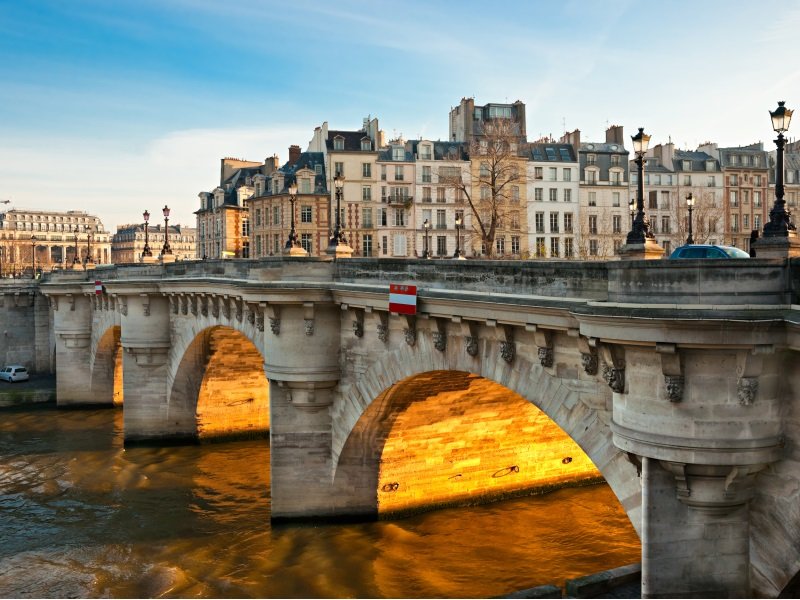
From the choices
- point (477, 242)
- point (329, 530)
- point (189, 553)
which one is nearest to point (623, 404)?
point (329, 530)

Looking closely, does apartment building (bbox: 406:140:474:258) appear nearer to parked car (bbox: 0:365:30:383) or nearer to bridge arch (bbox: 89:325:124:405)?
bridge arch (bbox: 89:325:124:405)

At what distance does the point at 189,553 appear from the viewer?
75.7ft

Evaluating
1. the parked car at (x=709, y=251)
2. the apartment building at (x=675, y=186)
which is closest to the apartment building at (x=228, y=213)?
the apartment building at (x=675, y=186)

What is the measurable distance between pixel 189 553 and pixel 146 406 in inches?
574

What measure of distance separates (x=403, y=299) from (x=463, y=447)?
904cm

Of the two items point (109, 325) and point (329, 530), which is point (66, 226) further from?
point (329, 530)

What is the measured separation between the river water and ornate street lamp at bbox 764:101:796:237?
481 inches

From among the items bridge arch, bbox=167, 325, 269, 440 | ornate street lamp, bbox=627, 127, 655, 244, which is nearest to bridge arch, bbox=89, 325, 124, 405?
bridge arch, bbox=167, 325, 269, 440

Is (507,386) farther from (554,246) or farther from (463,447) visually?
(554,246)

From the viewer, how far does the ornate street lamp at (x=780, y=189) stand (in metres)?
10.8

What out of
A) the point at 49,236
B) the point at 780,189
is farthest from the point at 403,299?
the point at 49,236

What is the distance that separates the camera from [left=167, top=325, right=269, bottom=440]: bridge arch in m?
35.7

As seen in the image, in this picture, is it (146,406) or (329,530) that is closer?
(329,530)

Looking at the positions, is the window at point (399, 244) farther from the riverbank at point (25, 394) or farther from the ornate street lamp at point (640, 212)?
the ornate street lamp at point (640, 212)
